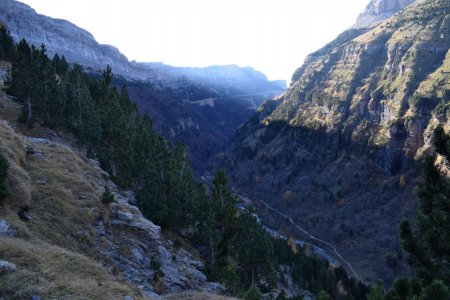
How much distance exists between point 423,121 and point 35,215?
16266 centimetres

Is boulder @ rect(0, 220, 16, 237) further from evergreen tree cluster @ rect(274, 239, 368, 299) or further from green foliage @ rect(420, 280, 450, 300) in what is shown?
evergreen tree cluster @ rect(274, 239, 368, 299)

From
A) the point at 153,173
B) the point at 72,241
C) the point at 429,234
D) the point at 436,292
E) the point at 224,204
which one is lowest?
the point at 224,204

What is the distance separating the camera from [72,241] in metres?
24.7

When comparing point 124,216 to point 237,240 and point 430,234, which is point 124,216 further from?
point 430,234

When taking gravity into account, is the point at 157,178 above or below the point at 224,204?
above

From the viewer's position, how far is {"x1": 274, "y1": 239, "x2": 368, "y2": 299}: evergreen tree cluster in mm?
78125

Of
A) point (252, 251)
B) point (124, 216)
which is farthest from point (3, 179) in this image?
point (252, 251)

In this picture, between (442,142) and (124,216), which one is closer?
(442,142)

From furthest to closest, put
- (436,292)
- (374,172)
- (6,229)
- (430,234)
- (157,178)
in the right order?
(374,172) < (157,178) < (6,229) < (430,234) < (436,292)

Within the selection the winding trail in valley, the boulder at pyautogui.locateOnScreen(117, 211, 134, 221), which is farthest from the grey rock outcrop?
the winding trail in valley

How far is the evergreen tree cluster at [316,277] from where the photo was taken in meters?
78.1

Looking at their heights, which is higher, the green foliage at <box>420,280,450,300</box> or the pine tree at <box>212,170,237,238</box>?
the green foliage at <box>420,280,450,300</box>

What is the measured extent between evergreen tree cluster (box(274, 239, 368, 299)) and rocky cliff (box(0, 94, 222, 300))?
152ft

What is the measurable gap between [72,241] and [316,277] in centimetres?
6953
